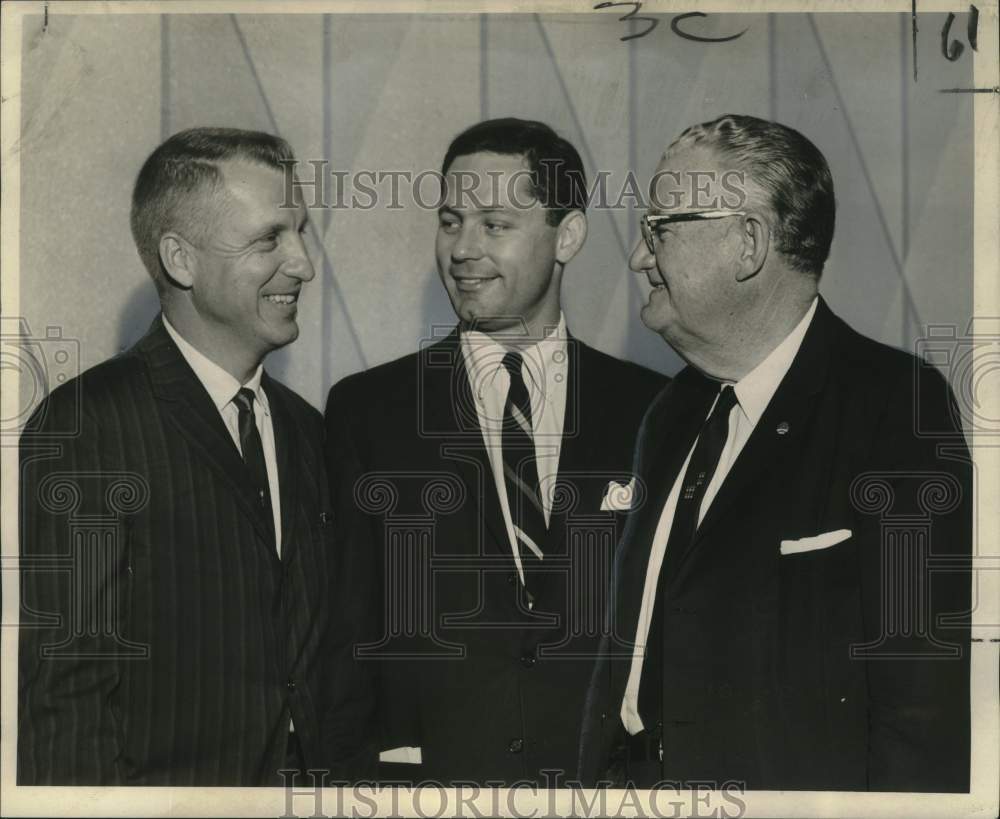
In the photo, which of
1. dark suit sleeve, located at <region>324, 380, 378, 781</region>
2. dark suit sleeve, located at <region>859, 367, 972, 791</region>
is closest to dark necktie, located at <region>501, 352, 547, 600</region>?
dark suit sleeve, located at <region>324, 380, 378, 781</region>

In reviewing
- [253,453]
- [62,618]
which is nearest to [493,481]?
[253,453]

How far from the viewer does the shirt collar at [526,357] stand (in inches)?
161

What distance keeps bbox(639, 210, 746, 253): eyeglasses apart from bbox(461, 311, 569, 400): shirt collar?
1.21 ft

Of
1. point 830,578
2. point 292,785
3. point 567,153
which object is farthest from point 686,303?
point 292,785

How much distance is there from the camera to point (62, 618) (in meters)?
4.09

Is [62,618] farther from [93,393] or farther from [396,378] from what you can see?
[396,378]

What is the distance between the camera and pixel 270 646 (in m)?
3.99

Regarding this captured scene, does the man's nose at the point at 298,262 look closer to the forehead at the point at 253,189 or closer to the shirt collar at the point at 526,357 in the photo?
the forehead at the point at 253,189

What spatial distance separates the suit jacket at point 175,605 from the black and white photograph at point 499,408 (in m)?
0.01

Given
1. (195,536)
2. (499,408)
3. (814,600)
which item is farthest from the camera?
(499,408)

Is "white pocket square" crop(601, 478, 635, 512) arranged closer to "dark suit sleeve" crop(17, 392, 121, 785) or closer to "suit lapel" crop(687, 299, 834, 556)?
"suit lapel" crop(687, 299, 834, 556)

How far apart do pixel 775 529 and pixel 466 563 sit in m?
0.94

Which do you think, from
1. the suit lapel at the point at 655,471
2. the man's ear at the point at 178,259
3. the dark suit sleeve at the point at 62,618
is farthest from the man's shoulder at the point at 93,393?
the suit lapel at the point at 655,471

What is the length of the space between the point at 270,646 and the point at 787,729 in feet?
5.16
